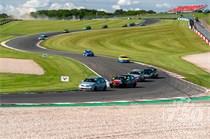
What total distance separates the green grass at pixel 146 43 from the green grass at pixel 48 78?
15476 millimetres

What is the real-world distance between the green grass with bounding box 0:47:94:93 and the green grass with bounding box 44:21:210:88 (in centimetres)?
1548

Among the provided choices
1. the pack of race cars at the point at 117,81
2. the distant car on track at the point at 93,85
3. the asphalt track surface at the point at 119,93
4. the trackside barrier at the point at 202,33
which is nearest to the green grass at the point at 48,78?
the distant car on track at the point at 93,85

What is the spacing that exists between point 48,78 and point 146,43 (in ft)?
206

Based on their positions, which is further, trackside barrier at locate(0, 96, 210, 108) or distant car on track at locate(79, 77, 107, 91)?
distant car on track at locate(79, 77, 107, 91)

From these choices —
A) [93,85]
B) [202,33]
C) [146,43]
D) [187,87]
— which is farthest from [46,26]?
[93,85]

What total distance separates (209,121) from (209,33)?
93657 millimetres

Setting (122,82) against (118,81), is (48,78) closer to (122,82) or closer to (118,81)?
(118,81)

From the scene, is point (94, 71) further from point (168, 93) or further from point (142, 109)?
point (142, 109)

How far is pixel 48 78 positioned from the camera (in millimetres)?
54812

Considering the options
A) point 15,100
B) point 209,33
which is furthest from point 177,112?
point 209,33

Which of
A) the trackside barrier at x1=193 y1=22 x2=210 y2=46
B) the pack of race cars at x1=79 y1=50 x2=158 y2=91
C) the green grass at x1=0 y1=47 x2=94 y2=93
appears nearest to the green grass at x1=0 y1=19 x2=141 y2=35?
the trackside barrier at x1=193 y1=22 x2=210 y2=46

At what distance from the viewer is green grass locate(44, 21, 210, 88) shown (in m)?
88.8

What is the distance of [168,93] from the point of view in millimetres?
46281

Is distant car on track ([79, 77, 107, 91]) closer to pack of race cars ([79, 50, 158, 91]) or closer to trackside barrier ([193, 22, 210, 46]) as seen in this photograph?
pack of race cars ([79, 50, 158, 91])
